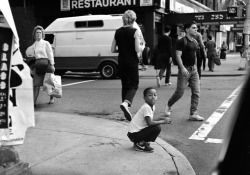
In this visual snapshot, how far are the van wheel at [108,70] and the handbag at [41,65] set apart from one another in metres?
6.47

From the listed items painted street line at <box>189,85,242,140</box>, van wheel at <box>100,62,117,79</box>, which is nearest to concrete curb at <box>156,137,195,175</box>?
painted street line at <box>189,85,242,140</box>

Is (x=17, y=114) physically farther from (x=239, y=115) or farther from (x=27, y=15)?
(x=27, y=15)

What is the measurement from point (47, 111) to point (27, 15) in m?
17.6

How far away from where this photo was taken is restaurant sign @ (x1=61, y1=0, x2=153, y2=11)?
21578 millimetres

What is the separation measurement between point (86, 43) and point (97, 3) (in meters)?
8.45

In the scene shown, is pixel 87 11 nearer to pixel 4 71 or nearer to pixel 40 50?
pixel 40 50

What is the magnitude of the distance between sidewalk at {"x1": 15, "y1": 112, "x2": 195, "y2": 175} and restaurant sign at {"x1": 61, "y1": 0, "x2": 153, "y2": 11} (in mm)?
16230

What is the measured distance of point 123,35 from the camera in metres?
6.59

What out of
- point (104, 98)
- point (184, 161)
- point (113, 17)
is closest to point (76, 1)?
point (113, 17)

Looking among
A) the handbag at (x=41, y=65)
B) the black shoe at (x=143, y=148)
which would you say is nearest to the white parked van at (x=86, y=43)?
the handbag at (x=41, y=65)

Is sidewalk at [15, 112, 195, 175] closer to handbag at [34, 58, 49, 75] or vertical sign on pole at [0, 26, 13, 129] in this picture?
vertical sign on pole at [0, 26, 13, 129]

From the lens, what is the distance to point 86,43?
1463 cm

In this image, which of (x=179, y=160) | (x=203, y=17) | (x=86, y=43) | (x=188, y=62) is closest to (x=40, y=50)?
(x=188, y=62)

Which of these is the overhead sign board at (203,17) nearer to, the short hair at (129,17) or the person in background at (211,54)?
the person in background at (211,54)
